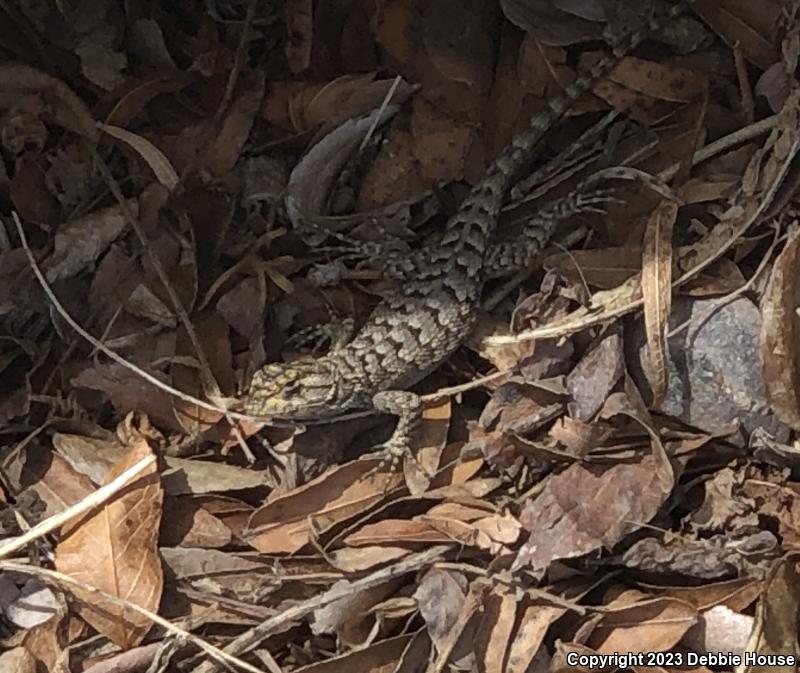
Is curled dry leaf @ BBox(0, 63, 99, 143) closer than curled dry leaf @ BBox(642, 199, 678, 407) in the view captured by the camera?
No

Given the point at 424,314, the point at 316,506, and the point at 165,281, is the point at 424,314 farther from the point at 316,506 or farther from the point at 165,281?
the point at 165,281

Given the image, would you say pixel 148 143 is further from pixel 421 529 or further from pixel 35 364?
pixel 421 529

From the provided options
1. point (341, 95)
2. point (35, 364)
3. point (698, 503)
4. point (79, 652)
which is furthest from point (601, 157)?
point (79, 652)

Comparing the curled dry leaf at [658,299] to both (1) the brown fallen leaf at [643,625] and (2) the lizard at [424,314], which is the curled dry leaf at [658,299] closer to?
(2) the lizard at [424,314]

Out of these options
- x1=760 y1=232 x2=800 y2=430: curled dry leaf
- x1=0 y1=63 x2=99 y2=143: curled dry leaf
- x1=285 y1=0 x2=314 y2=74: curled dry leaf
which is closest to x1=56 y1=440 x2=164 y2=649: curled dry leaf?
x1=0 y1=63 x2=99 y2=143: curled dry leaf

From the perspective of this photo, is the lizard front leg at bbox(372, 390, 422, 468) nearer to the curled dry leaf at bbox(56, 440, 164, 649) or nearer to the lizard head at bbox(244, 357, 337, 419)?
the lizard head at bbox(244, 357, 337, 419)

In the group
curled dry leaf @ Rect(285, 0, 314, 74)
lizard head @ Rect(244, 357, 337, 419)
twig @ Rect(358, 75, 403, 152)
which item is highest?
curled dry leaf @ Rect(285, 0, 314, 74)
